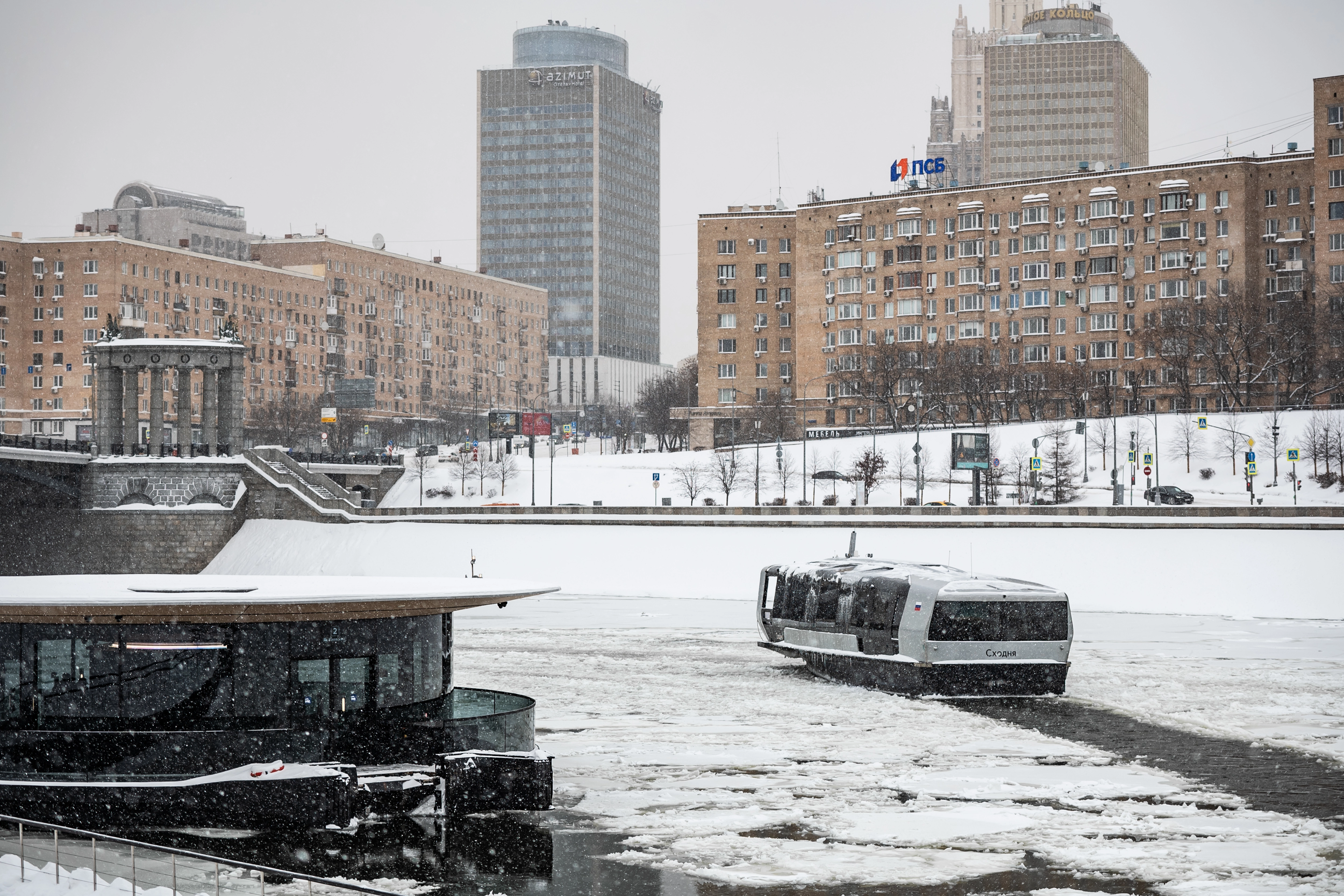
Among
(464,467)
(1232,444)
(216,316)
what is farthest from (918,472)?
(216,316)

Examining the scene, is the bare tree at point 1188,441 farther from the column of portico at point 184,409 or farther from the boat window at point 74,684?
the boat window at point 74,684

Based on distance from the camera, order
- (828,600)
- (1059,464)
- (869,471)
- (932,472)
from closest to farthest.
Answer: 1. (828,600)
2. (1059,464)
3. (869,471)
4. (932,472)

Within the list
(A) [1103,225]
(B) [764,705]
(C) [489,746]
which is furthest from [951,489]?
(C) [489,746]

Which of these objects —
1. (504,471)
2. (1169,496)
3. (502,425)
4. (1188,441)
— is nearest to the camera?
(1169,496)

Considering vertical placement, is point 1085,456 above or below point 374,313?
below

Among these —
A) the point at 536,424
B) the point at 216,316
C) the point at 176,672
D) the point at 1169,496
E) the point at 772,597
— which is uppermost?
the point at 216,316

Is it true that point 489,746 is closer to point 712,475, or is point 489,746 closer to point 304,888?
point 304,888

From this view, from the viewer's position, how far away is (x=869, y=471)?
95.9m

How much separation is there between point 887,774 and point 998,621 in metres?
8.58

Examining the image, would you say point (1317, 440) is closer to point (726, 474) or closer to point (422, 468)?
point (726, 474)

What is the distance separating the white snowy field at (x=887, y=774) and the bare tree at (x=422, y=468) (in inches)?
2527

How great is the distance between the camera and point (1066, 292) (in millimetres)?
122625

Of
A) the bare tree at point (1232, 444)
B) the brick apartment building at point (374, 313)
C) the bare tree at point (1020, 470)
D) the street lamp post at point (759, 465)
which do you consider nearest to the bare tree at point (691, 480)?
the street lamp post at point (759, 465)

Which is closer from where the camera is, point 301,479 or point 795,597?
point 795,597
